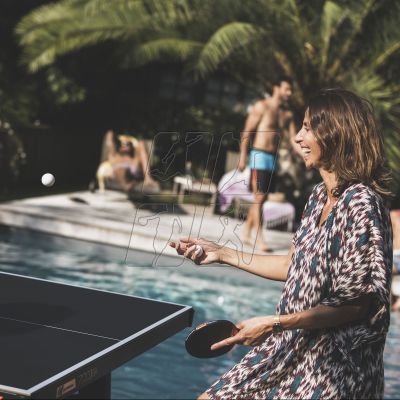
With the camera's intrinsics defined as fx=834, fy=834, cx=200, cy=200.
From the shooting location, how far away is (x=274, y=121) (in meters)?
8.66

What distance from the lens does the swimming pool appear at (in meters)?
5.28

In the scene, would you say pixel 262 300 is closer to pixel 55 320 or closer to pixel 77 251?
pixel 77 251

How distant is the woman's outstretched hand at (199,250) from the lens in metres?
2.80

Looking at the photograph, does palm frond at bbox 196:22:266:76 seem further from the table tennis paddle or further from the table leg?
the table tennis paddle

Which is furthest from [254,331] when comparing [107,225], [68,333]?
[107,225]

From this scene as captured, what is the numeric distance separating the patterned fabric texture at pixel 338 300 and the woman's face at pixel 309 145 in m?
0.16

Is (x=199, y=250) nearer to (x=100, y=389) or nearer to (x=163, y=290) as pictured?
(x=100, y=389)

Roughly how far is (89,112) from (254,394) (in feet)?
45.7

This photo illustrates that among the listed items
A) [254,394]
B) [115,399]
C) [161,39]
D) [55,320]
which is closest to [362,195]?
[254,394]

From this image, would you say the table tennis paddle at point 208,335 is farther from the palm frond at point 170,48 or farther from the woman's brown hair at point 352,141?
the palm frond at point 170,48

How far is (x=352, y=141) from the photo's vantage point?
2.43 metres

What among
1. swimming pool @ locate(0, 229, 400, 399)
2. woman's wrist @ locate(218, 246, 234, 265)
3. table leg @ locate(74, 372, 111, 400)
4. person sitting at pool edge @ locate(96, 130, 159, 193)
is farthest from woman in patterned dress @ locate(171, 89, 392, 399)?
person sitting at pool edge @ locate(96, 130, 159, 193)

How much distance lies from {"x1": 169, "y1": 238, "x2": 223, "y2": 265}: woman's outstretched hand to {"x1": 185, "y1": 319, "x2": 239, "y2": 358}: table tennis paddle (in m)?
0.25

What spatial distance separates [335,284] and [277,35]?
9.62 meters
